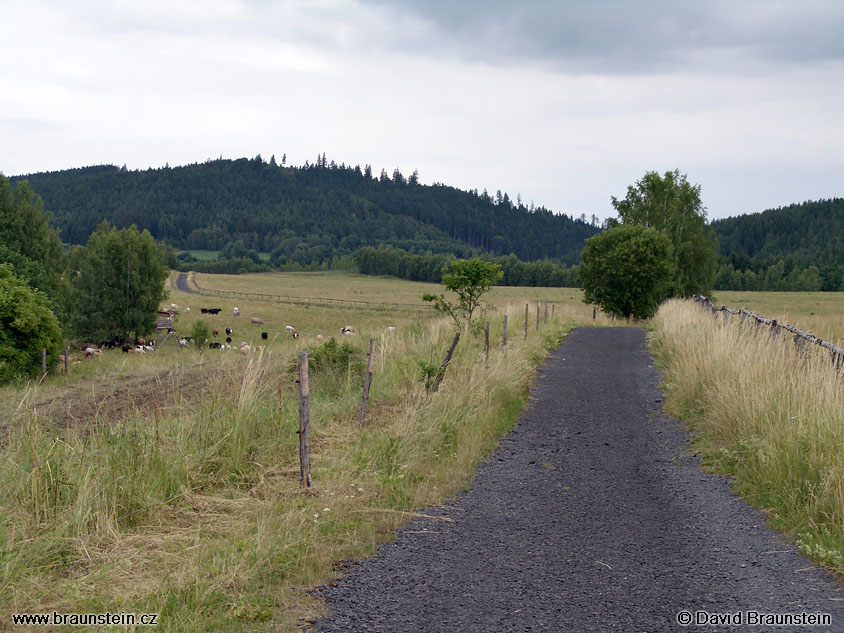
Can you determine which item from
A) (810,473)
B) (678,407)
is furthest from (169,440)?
(678,407)

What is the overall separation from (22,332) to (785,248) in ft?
577

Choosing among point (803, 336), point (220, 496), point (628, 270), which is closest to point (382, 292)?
point (628, 270)

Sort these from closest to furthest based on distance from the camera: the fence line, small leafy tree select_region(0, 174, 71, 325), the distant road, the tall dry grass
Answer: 1. the tall dry grass
2. the fence line
3. small leafy tree select_region(0, 174, 71, 325)
4. the distant road

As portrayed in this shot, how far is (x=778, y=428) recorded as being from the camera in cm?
668

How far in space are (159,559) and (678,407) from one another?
8.33 metres

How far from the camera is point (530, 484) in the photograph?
7004mm

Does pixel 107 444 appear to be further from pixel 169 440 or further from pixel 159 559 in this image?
pixel 159 559

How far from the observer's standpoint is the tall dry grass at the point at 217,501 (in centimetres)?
405

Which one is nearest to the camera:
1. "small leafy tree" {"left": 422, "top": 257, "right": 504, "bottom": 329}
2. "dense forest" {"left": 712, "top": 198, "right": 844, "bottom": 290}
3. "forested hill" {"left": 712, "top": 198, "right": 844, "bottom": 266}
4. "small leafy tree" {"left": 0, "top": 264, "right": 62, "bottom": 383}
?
"small leafy tree" {"left": 422, "top": 257, "right": 504, "bottom": 329}

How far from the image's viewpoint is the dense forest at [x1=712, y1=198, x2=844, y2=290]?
384 ft

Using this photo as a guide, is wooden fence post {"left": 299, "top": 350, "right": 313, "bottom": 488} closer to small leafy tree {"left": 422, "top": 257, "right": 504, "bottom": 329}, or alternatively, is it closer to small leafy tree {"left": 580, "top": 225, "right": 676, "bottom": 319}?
small leafy tree {"left": 422, "top": 257, "right": 504, "bottom": 329}

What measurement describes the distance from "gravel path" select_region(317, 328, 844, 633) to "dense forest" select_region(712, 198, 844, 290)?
120933 millimetres

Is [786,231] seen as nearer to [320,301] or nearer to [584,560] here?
[320,301]

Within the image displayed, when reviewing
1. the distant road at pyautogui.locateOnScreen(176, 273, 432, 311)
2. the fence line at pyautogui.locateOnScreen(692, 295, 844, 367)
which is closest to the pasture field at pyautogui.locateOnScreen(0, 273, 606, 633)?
the fence line at pyautogui.locateOnScreen(692, 295, 844, 367)
